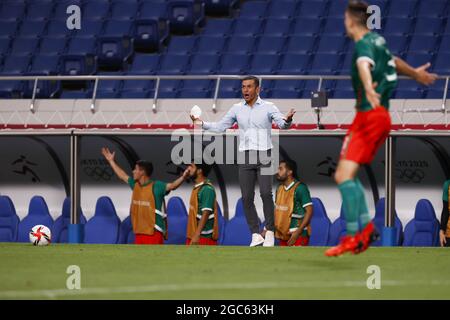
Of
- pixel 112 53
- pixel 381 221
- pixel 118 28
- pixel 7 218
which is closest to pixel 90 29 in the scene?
pixel 118 28

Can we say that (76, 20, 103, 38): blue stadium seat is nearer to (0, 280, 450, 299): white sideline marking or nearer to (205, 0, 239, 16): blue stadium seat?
(205, 0, 239, 16): blue stadium seat

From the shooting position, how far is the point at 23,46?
932 inches

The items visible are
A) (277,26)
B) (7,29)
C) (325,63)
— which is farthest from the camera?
(7,29)

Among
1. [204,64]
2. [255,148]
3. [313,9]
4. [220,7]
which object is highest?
[220,7]

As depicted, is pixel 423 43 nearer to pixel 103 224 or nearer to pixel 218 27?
pixel 218 27

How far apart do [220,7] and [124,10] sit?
219 centimetres

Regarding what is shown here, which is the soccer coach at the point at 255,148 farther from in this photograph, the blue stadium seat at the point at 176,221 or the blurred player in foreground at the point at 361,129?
the blue stadium seat at the point at 176,221

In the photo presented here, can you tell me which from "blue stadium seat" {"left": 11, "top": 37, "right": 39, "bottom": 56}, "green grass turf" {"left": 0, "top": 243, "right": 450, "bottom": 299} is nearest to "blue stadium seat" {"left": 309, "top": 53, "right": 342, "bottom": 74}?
"blue stadium seat" {"left": 11, "top": 37, "right": 39, "bottom": 56}

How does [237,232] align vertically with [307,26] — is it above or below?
below

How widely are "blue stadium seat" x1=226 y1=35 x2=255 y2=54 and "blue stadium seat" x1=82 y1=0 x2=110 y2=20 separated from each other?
3397 mm

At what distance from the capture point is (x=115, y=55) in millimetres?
22531

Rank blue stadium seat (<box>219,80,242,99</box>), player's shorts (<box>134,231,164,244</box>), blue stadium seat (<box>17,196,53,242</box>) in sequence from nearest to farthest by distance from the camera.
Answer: player's shorts (<box>134,231,164,244</box>)
blue stadium seat (<box>17,196,53,242</box>)
blue stadium seat (<box>219,80,242,99</box>)

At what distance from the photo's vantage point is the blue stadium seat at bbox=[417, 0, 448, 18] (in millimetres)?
21312
